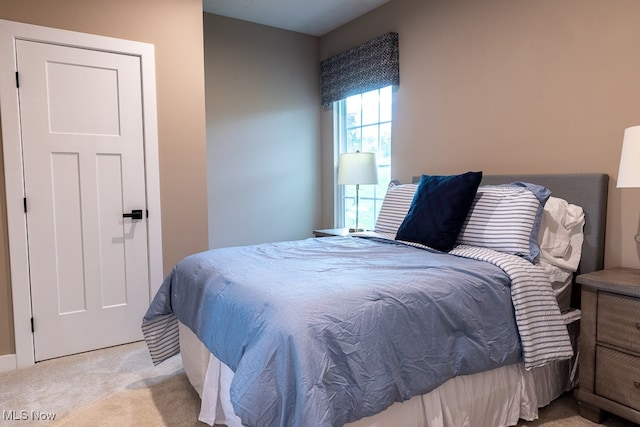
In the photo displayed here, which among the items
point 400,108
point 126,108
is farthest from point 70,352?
point 400,108

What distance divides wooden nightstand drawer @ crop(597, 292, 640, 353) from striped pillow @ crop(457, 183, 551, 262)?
0.36 metres

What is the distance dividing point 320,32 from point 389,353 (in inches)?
147

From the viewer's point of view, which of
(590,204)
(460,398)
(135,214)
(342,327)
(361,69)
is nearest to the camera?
A: (342,327)

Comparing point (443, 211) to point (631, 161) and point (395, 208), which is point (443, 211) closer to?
point (395, 208)

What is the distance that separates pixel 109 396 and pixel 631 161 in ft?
9.07

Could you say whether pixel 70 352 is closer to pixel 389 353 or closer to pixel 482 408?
pixel 389 353

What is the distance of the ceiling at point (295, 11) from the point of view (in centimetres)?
361

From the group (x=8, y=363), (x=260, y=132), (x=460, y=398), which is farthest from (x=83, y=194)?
(x=460, y=398)

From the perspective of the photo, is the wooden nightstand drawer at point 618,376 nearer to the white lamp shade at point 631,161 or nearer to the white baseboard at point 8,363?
the white lamp shade at point 631,161

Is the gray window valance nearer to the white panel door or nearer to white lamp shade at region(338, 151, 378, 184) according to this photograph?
white lamp shade at region(338, 151, 378, 184)

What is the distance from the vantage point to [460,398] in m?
1.73

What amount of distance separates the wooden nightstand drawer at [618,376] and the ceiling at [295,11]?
3091 millimetres

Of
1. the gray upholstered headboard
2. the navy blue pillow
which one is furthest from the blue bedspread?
the gray upholstered headboard

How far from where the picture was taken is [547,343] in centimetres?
183
